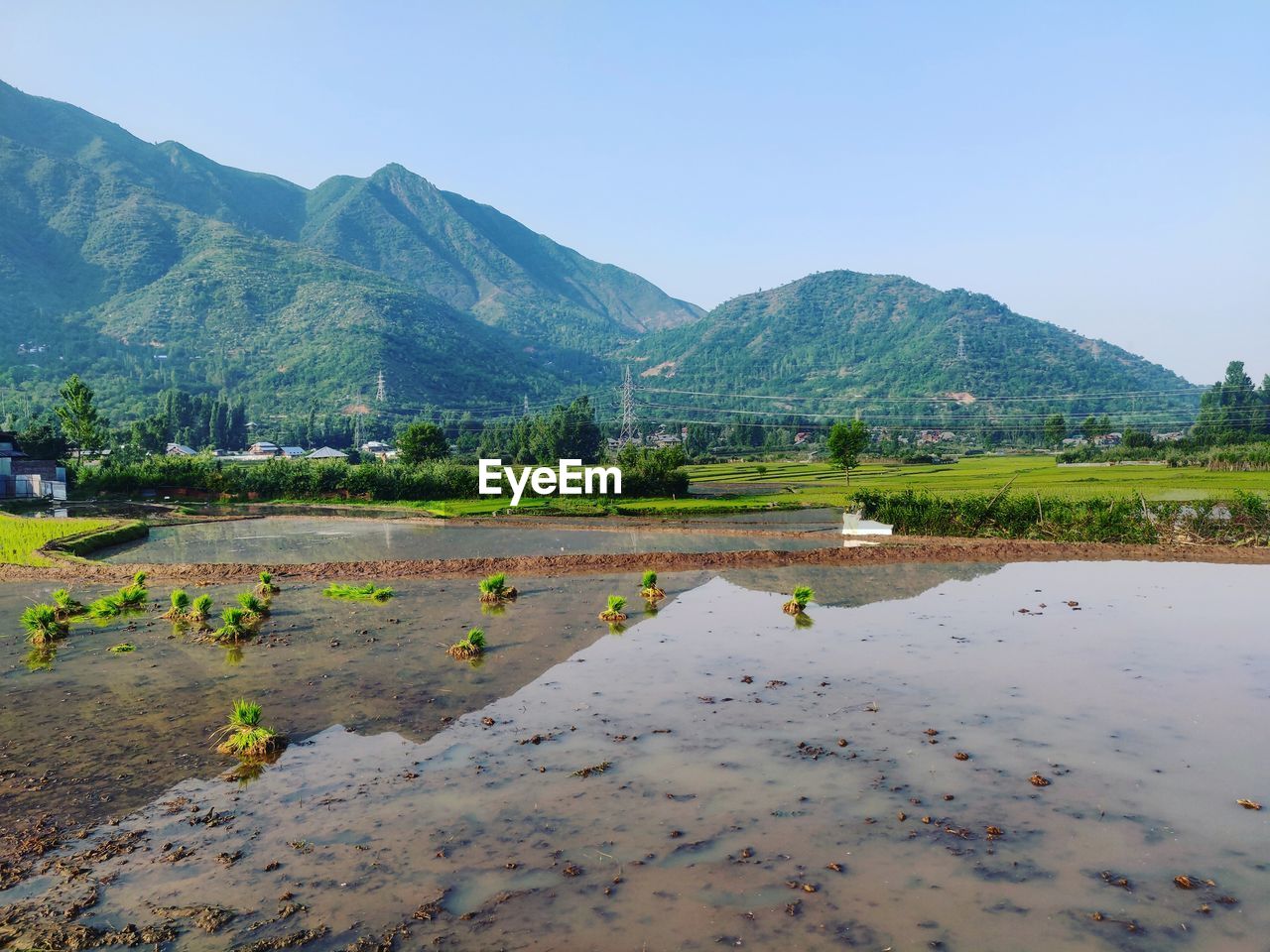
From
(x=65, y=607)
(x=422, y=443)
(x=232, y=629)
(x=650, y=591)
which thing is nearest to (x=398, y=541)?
(x=65, y=607)

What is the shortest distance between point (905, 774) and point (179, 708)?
11.5 m

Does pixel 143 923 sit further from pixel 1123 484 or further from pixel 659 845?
pixel 1123 484

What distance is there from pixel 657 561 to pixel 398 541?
1304 cm

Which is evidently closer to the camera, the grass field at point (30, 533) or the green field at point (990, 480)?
the grass field at point (30, 533)

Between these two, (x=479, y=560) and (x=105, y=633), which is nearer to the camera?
(x=105, y=633)

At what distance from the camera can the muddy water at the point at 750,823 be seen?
7988 millimetres

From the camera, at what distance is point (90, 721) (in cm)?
1362

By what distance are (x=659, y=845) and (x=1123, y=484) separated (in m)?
49.1

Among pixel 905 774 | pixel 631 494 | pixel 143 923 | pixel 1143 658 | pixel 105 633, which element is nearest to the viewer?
pixel 143 923

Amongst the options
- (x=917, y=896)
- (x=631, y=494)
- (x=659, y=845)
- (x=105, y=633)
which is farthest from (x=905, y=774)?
(x=631, y=494)

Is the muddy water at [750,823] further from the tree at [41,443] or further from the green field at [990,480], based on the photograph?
the tree at [41,443]

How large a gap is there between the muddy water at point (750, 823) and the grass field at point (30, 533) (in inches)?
923

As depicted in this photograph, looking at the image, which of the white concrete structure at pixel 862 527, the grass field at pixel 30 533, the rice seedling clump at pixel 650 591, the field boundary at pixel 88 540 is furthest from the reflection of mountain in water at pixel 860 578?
the grass field at pixel 30 533

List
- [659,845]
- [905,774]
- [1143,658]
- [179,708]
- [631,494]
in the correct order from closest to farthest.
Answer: [659,845]
[905,774]
[179,708]
[1143,658]
[631,494]
